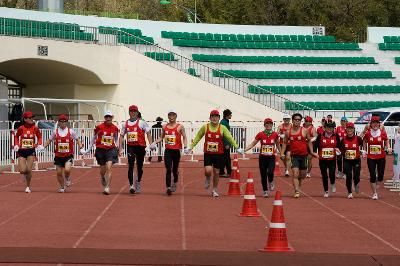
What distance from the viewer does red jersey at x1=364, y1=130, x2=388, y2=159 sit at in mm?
22516

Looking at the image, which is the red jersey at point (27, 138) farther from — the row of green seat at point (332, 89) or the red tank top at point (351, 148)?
the row of green seat at point (332, 89)

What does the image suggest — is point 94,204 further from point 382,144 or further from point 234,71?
point 234,71

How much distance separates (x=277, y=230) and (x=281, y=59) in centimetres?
4450

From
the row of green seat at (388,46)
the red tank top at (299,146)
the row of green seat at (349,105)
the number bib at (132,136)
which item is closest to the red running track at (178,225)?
the red tank top at (299,146)

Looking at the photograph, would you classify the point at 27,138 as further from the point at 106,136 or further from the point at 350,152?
the point at 350,152

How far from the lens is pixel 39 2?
52562 mm

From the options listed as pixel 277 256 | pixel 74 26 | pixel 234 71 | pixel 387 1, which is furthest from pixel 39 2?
pixel 277 256

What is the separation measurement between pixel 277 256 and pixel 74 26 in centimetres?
3518

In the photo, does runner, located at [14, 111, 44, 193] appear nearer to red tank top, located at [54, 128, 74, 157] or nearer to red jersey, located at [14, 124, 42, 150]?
red jersey, located at [14, 124, 42, 150]

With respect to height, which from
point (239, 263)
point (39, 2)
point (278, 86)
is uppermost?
point (39, 2)

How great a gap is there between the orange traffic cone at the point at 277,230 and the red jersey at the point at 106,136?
1039 cm

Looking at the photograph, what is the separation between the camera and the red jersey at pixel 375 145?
22.5m

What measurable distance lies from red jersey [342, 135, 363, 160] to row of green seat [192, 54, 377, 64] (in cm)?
3208

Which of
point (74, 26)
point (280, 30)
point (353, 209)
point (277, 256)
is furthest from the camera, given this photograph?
point (280, 30)
